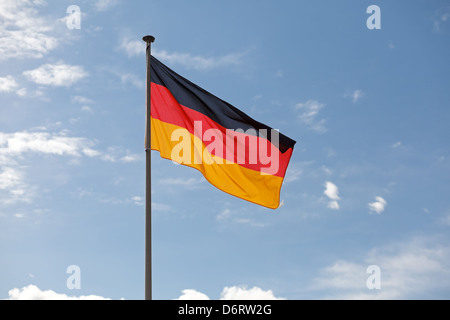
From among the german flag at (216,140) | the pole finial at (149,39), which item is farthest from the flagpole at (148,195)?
the german flag at (216,140)

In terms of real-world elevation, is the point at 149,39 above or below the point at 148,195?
above

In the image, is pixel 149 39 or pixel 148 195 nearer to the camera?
pixel 148 195

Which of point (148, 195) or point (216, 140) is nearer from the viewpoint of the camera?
point (148, 195)

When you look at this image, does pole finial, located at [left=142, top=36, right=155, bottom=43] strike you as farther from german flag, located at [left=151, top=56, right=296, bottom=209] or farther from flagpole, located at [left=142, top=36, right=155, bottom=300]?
german flag, located at [left=151, top=56, right=296, bottom=209]

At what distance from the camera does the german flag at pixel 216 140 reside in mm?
14758

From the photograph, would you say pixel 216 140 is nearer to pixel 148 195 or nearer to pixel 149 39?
pixel 148 195

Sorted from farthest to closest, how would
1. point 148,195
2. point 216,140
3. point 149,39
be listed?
point 216,140, point 149,39, point 148,195

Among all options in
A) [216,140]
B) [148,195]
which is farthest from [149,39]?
[148,195]

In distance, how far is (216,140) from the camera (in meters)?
15.6

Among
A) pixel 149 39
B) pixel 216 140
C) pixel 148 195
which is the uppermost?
pixel 149 39

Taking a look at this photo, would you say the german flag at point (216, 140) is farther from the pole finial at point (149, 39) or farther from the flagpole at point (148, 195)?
the pole finial at point (149, 39)

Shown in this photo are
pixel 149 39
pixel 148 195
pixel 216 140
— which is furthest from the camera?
pixel 216 140
